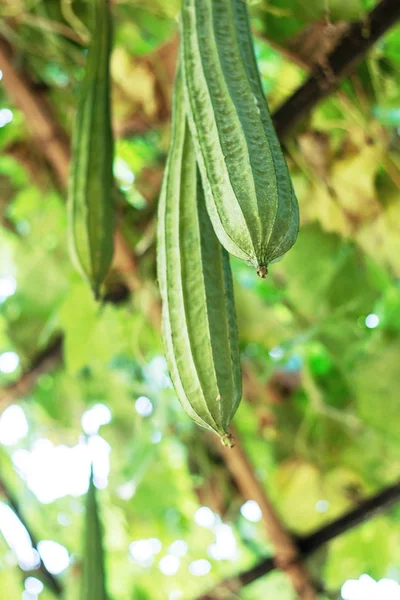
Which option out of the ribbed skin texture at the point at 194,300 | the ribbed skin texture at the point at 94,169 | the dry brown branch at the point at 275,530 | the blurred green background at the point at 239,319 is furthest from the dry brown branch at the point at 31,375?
the ribbed skin texture at the point at 194,300

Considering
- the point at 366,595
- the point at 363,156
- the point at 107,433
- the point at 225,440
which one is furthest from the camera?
the point at 366,595

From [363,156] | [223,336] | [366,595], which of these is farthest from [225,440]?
[366,595]

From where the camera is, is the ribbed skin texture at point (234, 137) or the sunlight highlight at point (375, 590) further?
the sunlight highlight at point (375, 590)

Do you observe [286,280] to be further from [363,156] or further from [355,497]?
[355,497]

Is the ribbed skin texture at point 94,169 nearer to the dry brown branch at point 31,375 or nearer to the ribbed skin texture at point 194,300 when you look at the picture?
the ribbed skin texture at point 194,300

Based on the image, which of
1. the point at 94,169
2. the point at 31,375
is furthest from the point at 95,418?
the point at 94,169

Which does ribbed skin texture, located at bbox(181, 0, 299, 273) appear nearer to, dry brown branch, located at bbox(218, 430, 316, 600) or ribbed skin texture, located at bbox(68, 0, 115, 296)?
ribbed skin texture, located at bbox(68, 0, 115, 296)
